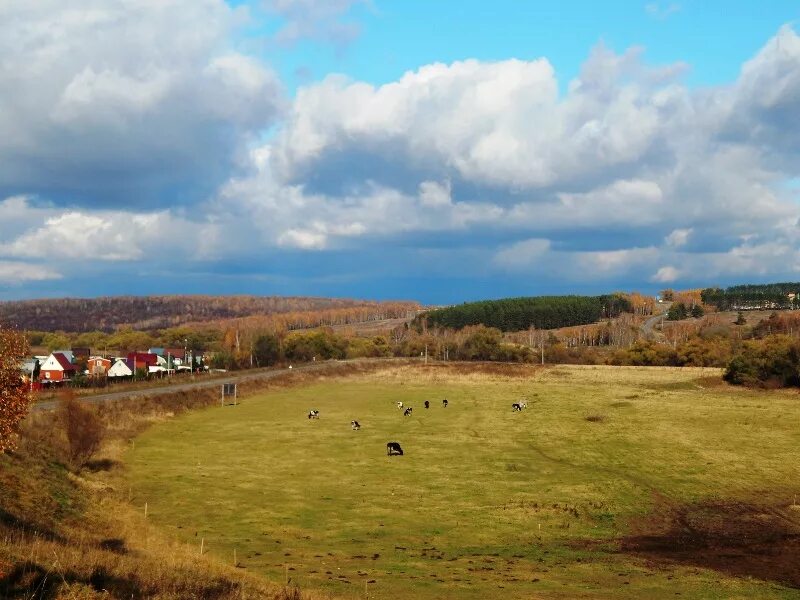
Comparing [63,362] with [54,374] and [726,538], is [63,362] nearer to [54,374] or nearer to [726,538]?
[54,374]

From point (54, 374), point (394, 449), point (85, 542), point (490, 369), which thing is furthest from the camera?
point (54, 374)

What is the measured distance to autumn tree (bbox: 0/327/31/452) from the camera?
1908cm

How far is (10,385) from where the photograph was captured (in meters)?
19.6

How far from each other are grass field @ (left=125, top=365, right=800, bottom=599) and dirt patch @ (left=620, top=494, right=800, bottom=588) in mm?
125

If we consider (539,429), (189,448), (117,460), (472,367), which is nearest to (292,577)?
(117,460)

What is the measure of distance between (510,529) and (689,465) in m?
22.0

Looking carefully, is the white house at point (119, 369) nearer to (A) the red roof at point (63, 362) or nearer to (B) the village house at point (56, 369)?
(B) the village house at point (56, 369)

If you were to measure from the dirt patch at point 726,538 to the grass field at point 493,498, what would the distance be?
0.41 ft

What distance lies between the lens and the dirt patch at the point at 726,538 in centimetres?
2869

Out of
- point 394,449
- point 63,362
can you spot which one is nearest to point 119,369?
point 63,362

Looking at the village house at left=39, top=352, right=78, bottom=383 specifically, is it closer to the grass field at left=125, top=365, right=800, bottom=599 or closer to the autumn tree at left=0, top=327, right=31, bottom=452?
the grass field at left=125, top=365, right=800, bottom=599

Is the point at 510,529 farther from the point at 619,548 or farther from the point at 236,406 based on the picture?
the point at 236,406

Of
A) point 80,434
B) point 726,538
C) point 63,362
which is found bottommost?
point 726,538

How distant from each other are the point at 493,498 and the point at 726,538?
40.4 ft
